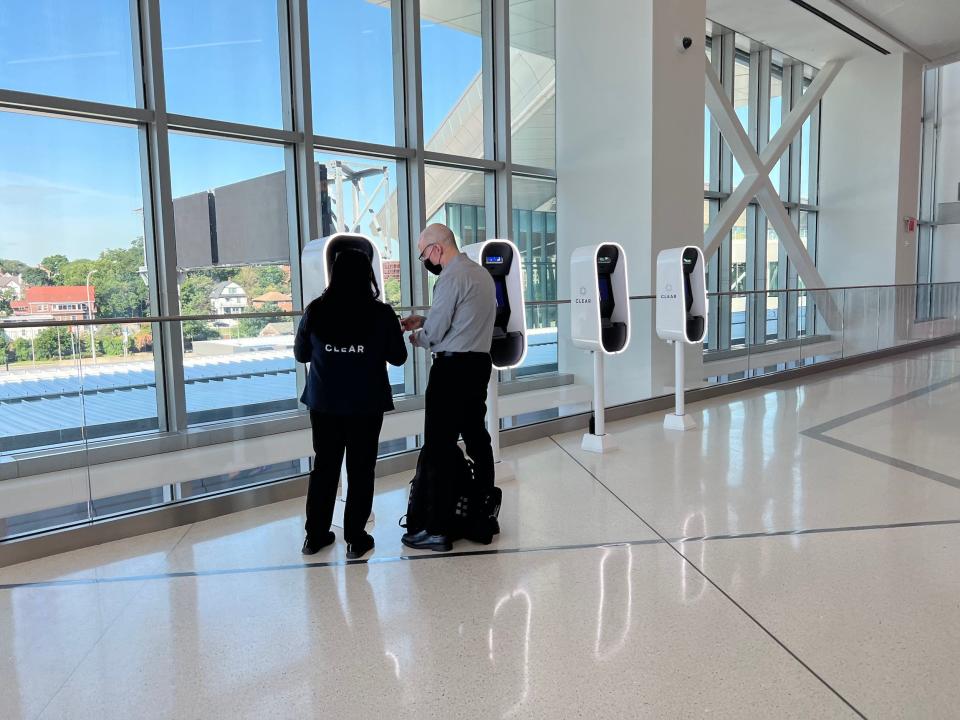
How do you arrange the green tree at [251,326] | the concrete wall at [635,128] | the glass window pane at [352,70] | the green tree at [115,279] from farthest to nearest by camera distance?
the concrete wall at [635,128] < the glass window pane at [352,70] < the green tree at [115,279] < the green tree at [251,326]

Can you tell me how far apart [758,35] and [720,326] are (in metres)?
6.62

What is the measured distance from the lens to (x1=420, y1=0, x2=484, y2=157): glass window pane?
8.32m

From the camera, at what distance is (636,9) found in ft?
26.1

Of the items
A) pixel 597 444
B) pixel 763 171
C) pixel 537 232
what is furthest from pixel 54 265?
pixel 763 171

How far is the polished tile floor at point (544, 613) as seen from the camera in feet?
7.20

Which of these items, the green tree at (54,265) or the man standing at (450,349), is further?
A: the green tree at (54,265)

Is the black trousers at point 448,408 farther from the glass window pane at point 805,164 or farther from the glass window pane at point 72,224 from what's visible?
the glass window pane at point 805,164

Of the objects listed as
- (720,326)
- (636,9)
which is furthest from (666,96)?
(720,326)

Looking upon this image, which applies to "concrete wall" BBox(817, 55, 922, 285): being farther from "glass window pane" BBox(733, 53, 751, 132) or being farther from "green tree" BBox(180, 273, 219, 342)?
"green tree" BBox(180, 273, 219, 342)

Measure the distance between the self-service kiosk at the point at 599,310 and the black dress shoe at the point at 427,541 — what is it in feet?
7.15

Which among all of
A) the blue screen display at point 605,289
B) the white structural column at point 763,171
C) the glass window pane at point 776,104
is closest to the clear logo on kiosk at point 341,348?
the blue screen display at point 605,289

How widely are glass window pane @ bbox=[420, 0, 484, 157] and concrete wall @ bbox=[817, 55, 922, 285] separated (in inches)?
352

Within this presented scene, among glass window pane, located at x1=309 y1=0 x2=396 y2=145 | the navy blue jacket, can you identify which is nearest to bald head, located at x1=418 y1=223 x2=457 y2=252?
the navy blue jacket

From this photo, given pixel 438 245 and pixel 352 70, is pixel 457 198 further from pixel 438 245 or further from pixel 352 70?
pixel 438 245
